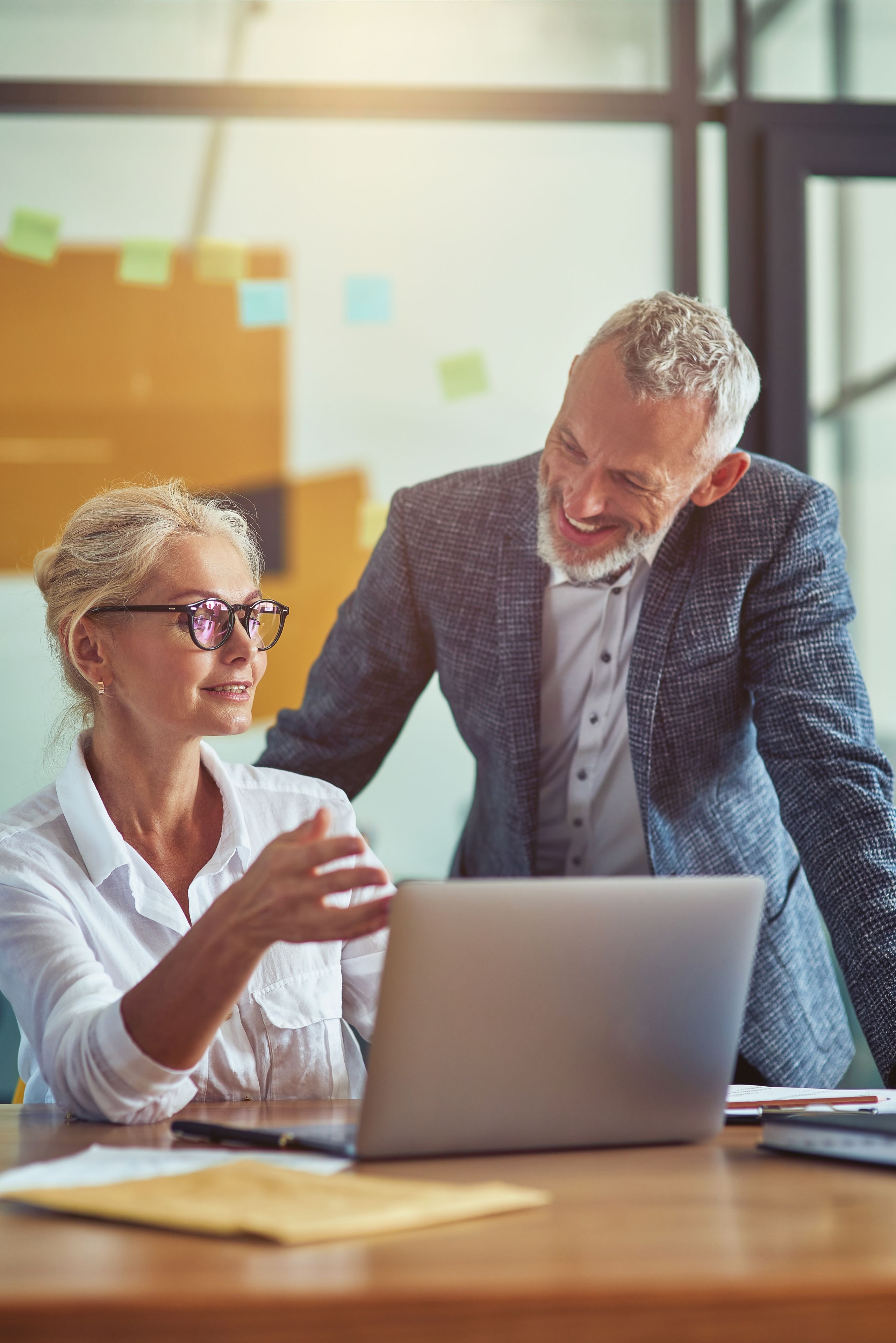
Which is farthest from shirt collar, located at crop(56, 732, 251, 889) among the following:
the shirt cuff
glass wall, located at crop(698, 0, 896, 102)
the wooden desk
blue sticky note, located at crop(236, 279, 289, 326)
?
glass wall, located at crop(698, 0, 896, 102)

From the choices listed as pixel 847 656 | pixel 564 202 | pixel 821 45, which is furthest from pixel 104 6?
pixel 847 656

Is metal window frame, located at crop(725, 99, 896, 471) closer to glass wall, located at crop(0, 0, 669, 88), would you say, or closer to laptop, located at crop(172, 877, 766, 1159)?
glass wall, located at crop(0, 0, 669, 88)

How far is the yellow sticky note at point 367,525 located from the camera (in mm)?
2678

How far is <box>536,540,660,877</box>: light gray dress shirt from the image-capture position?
1912 millimetres

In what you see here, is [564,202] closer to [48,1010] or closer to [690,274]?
[690,274]

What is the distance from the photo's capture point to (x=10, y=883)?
1.36 metres

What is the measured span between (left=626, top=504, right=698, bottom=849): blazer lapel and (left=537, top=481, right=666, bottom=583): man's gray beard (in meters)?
0.05

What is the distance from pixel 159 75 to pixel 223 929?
215 centimetres

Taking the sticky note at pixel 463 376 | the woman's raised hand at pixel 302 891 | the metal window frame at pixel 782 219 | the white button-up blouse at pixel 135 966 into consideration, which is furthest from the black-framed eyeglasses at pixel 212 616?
the metal window frame at pixel 782 219

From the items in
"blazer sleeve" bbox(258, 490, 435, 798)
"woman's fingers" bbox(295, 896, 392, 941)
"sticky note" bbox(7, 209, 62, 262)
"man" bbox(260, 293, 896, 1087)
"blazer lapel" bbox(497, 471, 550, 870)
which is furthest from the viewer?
"sticky note" bbox(7, 209, 62, 262)

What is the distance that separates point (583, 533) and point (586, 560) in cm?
4

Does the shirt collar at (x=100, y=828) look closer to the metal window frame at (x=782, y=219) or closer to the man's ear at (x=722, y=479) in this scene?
the man's ear at (x=722, y=479)

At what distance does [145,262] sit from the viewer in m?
2.64

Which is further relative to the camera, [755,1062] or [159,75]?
[159,75]
